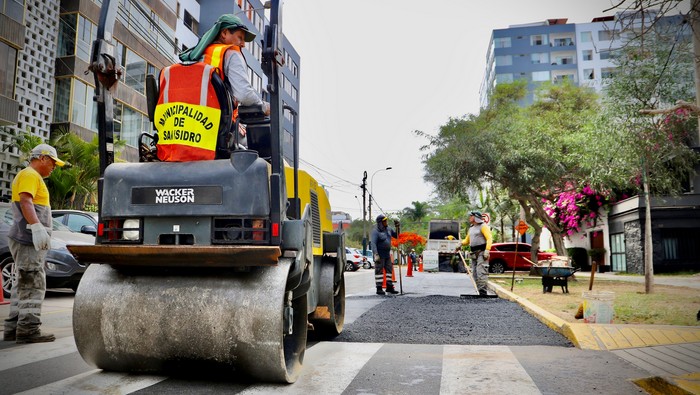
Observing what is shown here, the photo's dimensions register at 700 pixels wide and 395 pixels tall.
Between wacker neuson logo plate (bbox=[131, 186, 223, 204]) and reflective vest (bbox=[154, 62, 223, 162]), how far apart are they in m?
0.30

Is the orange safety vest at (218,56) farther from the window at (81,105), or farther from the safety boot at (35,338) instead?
the window at (81,105)

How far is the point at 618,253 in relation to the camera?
95.6 ft

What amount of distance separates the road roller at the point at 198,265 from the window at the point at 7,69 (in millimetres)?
15559

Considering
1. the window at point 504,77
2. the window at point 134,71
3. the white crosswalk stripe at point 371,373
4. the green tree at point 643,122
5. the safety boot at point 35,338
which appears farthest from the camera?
the window at point 504,77

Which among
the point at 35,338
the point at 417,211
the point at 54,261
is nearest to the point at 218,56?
the point at 35,338

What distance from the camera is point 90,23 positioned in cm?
2202

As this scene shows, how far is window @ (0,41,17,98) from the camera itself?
16.6m

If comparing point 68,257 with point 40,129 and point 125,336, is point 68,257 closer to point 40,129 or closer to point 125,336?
point 125,336

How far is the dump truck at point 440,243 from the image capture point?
103 ft

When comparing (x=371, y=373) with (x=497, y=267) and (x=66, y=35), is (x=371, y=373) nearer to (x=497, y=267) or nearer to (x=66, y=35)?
(x=66, y=35)

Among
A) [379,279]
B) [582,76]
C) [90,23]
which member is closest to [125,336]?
[379,279]

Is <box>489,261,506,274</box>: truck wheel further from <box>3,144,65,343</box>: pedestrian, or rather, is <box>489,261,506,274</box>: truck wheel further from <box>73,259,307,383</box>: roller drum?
<box>73,259,307,383</box>: roller drum

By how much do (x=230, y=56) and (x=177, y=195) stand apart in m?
1.18

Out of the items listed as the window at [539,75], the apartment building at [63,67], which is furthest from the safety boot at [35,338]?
the window at [539,75]
